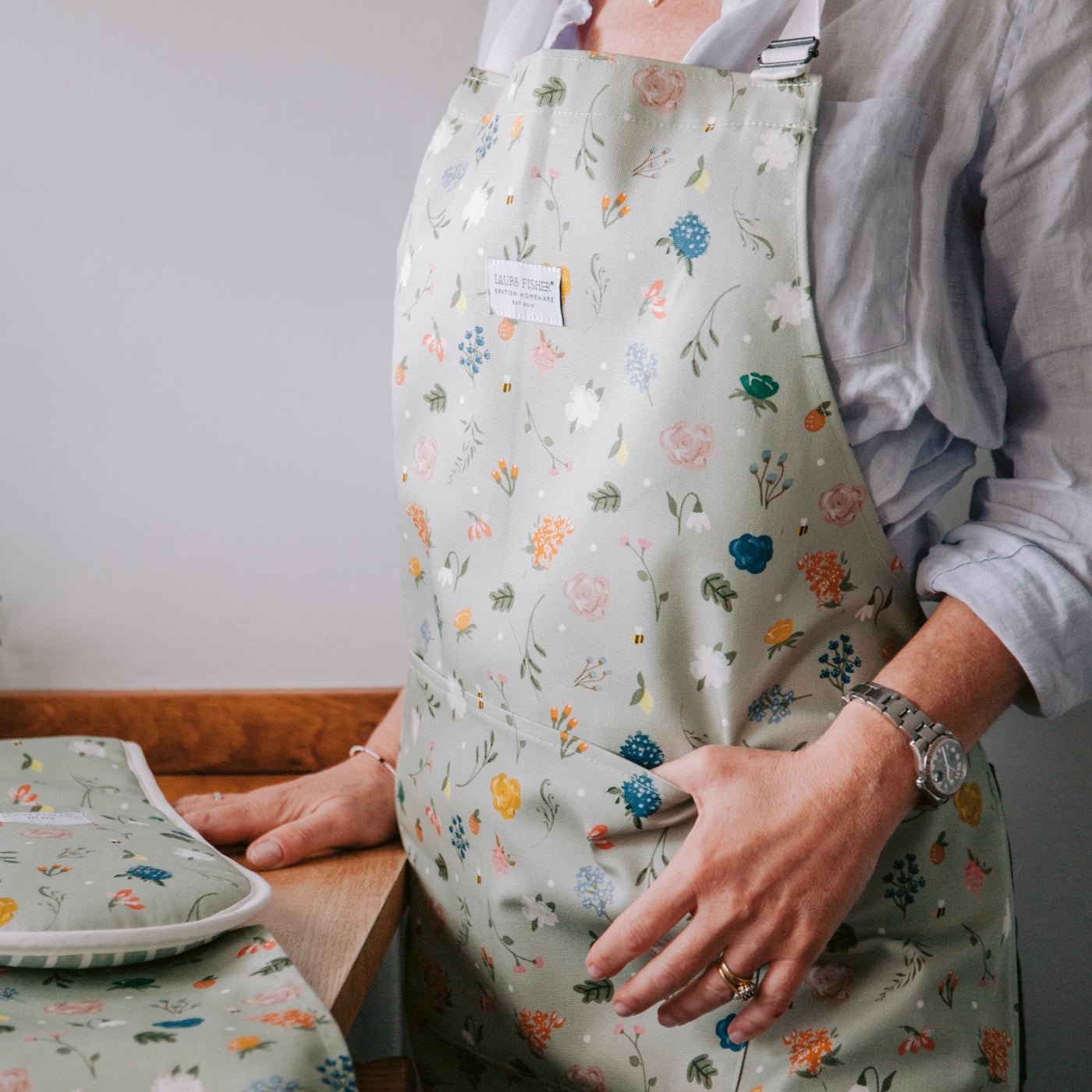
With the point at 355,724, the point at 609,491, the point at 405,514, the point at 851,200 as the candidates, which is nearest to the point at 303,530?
the point at 355,724

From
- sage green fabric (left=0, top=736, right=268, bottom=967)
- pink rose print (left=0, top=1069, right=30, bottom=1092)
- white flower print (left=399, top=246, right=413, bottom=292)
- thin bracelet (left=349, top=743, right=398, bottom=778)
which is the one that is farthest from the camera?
thin bracelet (left=349, top=743, right=398, bottom=778)

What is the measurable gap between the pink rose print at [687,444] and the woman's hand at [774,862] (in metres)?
0.18

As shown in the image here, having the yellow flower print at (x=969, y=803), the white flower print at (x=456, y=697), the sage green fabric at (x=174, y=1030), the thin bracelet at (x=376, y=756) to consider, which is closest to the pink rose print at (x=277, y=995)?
the sage green fabric at (x=174, y=1030)

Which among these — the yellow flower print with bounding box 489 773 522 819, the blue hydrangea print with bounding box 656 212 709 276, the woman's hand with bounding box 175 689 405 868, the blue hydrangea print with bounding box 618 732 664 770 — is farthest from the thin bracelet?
the blue hydrangea print with bounding box 656 212 709 276

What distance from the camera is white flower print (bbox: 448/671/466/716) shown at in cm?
69

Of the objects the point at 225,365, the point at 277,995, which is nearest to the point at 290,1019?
the point at 277,995

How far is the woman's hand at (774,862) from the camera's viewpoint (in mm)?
510

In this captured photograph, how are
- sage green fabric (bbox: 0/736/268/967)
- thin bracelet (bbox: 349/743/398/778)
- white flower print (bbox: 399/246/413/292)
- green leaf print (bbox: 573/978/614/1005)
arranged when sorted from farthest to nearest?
1. thin bracelet (bbox: 349/743/398/778)
2. white flower print (bbox: 399/246/413/292)
3. green leaf print (bbox: 573/978/614/1005)
4. sage green fabric (bbox: 0/736/268/967)

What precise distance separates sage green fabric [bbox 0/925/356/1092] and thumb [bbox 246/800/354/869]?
212mm

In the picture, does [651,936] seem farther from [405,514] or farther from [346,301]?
[346,301]

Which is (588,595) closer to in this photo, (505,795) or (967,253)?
(505,795)

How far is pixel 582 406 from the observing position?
0.59 m

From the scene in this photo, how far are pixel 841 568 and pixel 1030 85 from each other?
296mm

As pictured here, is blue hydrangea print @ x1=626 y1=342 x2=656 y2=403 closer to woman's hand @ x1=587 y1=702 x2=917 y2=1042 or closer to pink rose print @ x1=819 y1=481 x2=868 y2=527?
pink rose print @ x1=819 y1=481 x2=868 y2=527
